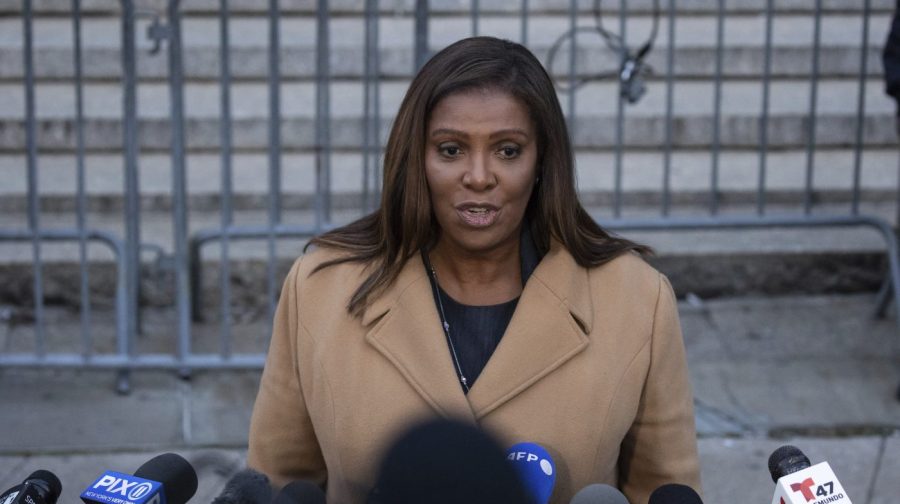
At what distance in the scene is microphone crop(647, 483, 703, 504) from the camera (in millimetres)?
2123

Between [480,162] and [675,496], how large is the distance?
0.76 m

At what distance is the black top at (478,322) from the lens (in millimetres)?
2701

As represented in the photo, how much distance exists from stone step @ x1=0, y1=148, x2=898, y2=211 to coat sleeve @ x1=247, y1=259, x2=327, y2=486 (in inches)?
154

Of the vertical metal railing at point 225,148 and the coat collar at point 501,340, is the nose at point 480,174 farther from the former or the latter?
the vertical metal railing at point 225,148

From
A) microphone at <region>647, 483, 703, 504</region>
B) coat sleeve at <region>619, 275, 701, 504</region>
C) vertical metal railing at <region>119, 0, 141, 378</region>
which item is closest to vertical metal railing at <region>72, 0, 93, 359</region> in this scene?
vertical metal railing at <region>119, 0, 141, 378</region>

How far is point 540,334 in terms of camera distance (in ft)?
8.71

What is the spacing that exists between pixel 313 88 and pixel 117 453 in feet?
9.66

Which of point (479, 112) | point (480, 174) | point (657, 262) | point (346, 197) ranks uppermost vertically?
point (479, 112)

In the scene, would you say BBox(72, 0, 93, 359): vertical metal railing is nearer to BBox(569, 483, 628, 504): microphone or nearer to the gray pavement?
the gray pavement

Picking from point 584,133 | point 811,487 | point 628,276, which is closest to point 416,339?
point 628,276

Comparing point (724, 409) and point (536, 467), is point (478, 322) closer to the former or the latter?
point (536, 467)

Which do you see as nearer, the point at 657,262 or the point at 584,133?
the point at 657,262

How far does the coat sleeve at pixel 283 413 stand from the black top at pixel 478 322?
29 cm

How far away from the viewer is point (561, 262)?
9.05 ft
